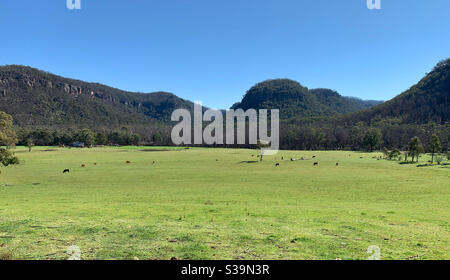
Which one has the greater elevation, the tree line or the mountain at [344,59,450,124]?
the mountain at [344,59,450,124]

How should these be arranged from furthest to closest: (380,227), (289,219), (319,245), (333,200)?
1. (333,200)
2. (289,219)
3. (380,227)
4. (319,245)

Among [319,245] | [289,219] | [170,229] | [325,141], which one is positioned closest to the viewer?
[319,245]

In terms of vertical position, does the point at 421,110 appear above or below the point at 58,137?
above

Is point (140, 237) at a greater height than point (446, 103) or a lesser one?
lesser

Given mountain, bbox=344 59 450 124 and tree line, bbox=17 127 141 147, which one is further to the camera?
mountain, bbox=344 59 450 124

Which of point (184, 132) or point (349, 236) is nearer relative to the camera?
point (349, 236)

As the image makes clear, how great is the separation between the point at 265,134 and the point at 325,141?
39.7 m

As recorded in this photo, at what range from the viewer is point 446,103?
175 m

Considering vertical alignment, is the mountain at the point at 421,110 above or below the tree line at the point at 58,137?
above

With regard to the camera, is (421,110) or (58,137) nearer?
(58,137)

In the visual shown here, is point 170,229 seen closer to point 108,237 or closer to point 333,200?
point 108,237

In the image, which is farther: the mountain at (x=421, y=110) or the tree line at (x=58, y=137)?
the mountain at (x=421, y=110)
